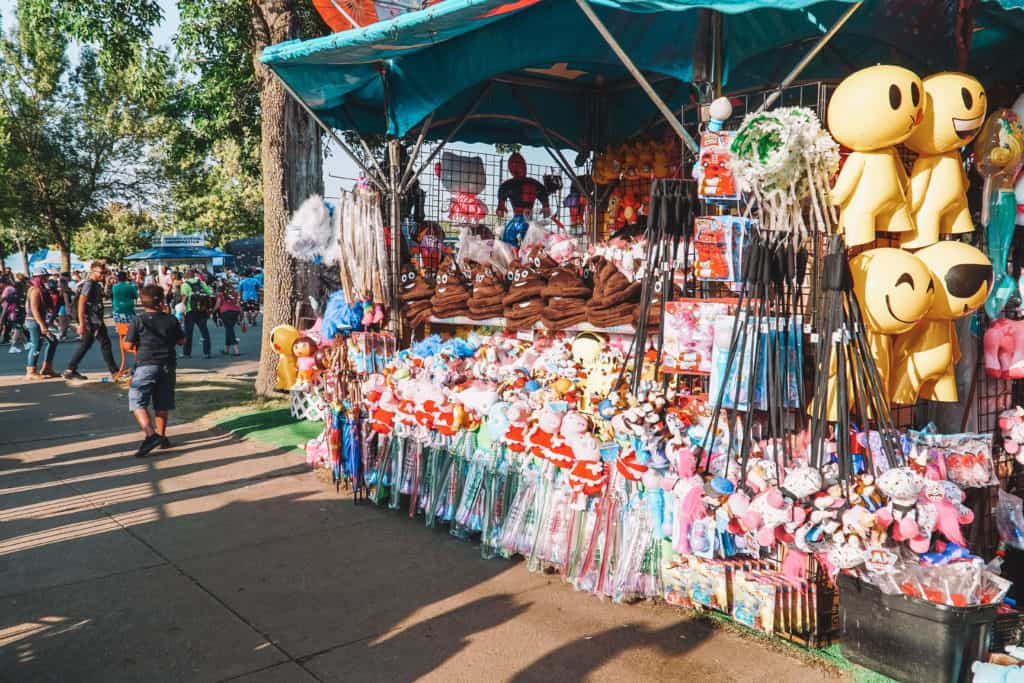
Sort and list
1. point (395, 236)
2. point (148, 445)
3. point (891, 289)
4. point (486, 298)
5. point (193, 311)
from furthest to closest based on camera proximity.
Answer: point (193, 311), point (148, 445), point (395, 236), point (486, 298), point (891, 289)

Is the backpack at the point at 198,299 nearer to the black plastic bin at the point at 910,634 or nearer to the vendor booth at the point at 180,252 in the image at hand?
the black plastic bin at the point at 910,634

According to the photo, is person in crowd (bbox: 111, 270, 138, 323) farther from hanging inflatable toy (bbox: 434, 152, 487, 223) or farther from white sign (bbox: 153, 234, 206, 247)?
white sign (bbox: 153, 234, 206, 247)

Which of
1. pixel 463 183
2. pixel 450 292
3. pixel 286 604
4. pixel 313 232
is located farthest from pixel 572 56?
pixel 286 604

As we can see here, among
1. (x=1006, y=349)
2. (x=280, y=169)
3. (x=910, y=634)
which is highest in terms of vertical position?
(x=280, y=169)

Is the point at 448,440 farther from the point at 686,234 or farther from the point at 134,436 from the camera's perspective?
the point at 134,436

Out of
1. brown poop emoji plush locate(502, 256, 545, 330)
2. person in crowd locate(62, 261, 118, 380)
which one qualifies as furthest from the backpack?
brown poop emoji plush locate(502, 256, 545, 330)

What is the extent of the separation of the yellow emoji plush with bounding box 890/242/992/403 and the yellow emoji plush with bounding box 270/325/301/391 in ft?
18.5

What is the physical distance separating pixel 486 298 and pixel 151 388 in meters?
3.69

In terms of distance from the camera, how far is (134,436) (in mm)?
8172

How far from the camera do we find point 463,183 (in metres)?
7.34

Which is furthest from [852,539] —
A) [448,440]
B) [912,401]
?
[448,440]

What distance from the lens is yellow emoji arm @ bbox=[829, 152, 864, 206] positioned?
10.8 ft

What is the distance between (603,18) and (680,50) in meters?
0.48

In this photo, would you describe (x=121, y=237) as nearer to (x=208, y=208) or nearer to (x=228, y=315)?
(x=208, y=208)
